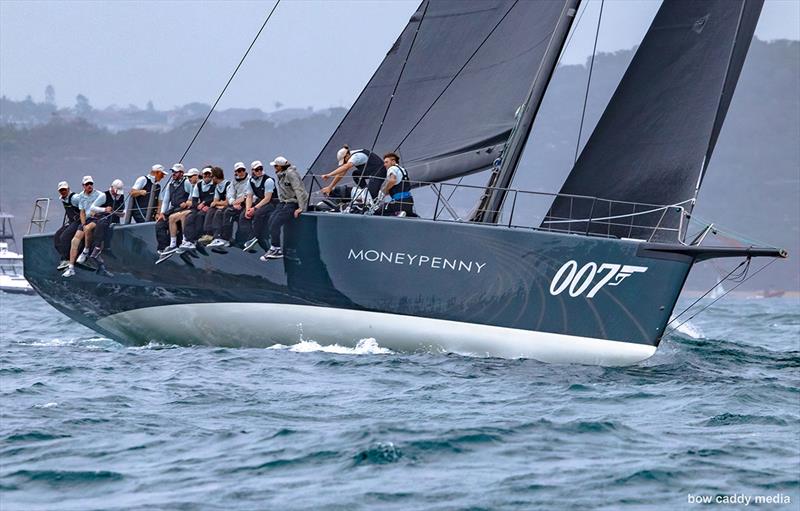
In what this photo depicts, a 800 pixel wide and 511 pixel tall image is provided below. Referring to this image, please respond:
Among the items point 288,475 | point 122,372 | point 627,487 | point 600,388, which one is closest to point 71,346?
point 122,372

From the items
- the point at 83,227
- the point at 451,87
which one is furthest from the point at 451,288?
the point at 83,227

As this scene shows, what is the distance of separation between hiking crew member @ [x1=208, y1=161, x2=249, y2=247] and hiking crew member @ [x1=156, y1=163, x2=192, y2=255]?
2.40 feet

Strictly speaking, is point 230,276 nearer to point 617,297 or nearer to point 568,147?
point 617,297

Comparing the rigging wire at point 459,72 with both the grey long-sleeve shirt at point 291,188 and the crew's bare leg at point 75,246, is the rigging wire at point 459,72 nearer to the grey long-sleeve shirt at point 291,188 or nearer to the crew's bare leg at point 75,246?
the grey long-sleeve shirt at point 291,188

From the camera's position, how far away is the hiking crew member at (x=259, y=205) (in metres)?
15.1

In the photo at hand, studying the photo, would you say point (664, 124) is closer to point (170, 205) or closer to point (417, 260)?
point (417, 260)

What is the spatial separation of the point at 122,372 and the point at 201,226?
101 inches

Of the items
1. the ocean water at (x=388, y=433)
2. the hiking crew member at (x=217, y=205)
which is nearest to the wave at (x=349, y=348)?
the ocean water at (x=388, y=433)

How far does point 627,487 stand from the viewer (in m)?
8.50

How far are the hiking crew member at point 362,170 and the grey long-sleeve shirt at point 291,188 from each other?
0.40 metres

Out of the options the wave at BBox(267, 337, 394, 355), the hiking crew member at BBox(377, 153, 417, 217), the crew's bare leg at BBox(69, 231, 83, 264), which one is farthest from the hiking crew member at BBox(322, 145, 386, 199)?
the crew's bare leg at BBox(69, 231, 83, 264)

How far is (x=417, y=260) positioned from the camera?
14.2 m

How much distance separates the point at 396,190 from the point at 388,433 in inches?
215

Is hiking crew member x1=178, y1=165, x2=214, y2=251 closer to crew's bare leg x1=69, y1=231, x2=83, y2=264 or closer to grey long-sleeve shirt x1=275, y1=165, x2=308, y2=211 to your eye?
grey long-sleeve shirt x1=275, y1=165, x2=308, y2=211
